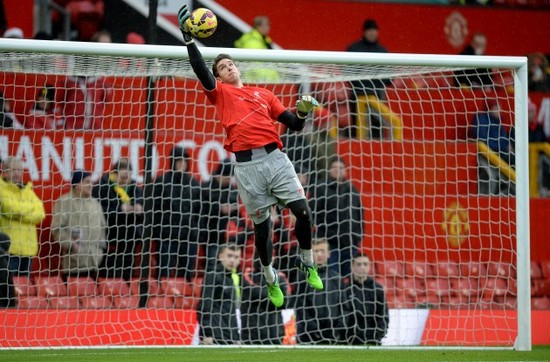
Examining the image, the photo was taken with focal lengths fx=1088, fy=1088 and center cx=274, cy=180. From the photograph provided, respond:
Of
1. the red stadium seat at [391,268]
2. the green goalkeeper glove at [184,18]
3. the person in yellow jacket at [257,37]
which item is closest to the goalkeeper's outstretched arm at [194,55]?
the green goalkeeper glove at [184,18]

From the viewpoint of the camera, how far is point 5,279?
464 inches

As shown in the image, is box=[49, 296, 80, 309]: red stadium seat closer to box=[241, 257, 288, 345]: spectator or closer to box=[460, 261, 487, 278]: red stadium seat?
box=[241, 257, 288, 345]: spectator

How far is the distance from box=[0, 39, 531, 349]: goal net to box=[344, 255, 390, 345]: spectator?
26 mm

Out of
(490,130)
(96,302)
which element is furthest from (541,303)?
(96,302)

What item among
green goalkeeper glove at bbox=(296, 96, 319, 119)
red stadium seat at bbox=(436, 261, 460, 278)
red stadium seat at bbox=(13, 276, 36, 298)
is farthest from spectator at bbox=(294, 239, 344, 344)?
green goalkeeper glove at bbox=(296, 96, 319, 119)

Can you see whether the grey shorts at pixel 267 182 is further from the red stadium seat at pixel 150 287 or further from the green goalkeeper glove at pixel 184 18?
the red stadium seat at pixel 150 287

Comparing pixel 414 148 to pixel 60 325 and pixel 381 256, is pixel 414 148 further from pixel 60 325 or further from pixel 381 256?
pixel 60 325

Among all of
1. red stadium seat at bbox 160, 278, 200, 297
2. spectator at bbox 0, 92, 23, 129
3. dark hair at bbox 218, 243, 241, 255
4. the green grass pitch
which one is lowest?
the green grass pitch

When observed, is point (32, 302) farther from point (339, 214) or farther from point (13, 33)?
point (13, 33)

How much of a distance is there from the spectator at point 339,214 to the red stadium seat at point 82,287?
2.84 meters

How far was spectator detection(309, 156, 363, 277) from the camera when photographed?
42.9ft

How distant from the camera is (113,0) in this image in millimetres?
15312

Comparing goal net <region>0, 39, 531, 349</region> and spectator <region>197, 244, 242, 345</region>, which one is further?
spectator <region>197, 244, 242, 345</region>

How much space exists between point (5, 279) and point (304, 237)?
12.7ft
